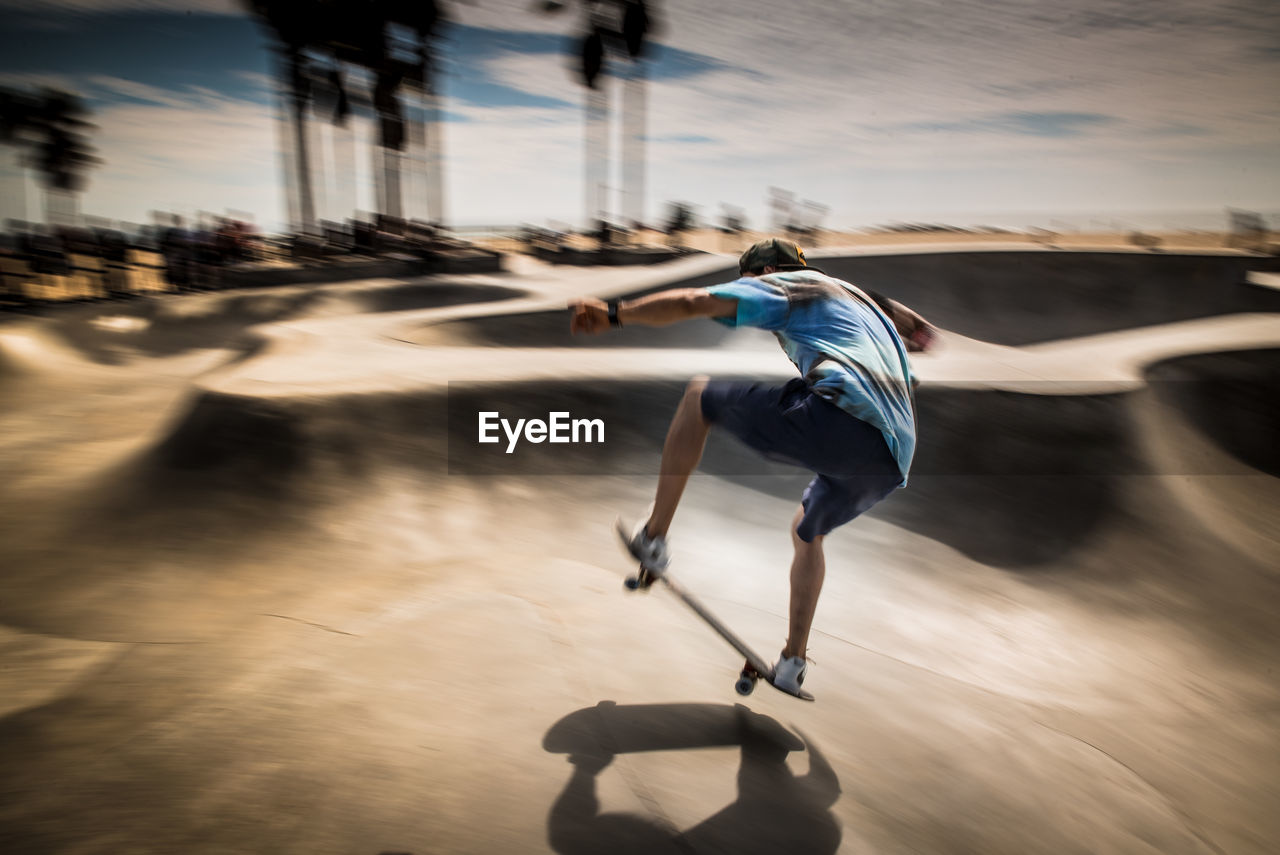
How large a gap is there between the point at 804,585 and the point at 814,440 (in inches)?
27.5

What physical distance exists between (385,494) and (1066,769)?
451 cm

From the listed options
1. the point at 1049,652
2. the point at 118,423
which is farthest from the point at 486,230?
the point at 1049,652

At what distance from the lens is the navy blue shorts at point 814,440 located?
8.79ft

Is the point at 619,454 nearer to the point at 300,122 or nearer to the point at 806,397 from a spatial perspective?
the point at 806,397

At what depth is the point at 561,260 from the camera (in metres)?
23.7

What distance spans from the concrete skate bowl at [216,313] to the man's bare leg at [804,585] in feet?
25.0

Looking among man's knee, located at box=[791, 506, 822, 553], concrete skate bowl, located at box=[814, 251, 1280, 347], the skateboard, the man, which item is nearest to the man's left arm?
the man

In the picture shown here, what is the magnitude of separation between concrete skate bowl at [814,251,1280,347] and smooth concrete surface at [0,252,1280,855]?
833 cm

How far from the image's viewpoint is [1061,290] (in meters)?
17.5

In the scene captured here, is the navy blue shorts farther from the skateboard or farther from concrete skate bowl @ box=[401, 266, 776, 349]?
concrete skate bowl @ box=[401, 266, 776, 349]

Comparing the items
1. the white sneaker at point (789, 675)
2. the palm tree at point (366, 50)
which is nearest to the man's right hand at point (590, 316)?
the white sneaker at point (789, 675)

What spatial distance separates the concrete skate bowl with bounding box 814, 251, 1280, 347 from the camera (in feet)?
56.0

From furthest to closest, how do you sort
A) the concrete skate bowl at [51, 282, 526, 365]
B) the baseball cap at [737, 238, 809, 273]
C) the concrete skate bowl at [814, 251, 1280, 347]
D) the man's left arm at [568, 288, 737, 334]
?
the concrete skate bowl at [814, 251, 1280, 347], the concrete skate bowl at [51, 282, 526, 365], the baseball cap at [737, 238, 809, 273], the man's left arm at [568, 288, 737, 334]

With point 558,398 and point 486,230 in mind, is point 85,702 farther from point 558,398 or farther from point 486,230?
point 486,230
